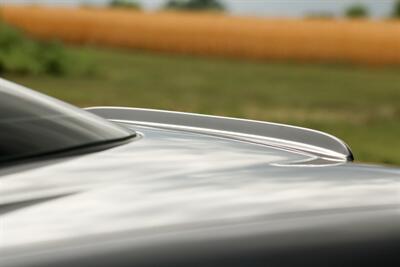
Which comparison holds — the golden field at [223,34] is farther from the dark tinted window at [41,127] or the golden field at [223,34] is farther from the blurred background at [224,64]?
the dark tinted window at [41,127]

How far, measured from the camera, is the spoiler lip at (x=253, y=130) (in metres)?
2.03

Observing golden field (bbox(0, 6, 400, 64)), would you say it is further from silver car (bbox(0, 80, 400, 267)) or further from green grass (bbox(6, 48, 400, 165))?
silver car (bbox(0, 80, 400, 267))

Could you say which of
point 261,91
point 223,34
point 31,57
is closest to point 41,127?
point 261,91

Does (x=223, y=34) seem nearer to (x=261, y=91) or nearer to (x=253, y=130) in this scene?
(x=261, y=91)

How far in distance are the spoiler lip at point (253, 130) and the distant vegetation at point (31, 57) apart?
1178cm

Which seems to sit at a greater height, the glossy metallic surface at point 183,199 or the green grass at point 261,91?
the glossy metallic surface at point 183,199

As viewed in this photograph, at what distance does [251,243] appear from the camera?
1.45m

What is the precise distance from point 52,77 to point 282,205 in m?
12.5

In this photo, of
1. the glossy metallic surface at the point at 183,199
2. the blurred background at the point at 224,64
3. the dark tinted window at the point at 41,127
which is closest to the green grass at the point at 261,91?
the blurred background at the point at 224,64

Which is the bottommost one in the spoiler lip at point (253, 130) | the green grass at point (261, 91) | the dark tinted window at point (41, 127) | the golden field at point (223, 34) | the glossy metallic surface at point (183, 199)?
the green grass at point (261, 91)

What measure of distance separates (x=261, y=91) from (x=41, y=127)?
36.1ft

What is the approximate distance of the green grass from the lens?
9.56 meters

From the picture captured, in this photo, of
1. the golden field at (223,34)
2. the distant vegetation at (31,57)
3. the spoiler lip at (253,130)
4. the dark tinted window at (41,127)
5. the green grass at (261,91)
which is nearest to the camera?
the dark tinted window at (41,127)

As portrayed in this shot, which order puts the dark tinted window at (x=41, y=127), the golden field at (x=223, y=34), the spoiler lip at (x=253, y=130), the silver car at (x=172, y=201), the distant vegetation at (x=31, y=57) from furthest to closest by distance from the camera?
the golden field at (x=223, y=34) < the distant vegetation at (x=31, y=57) < the spoiler lip at (x=253, y=130) < the dark tinted window at (x=41, y=127) < the silver car at (x=172, y=201)
